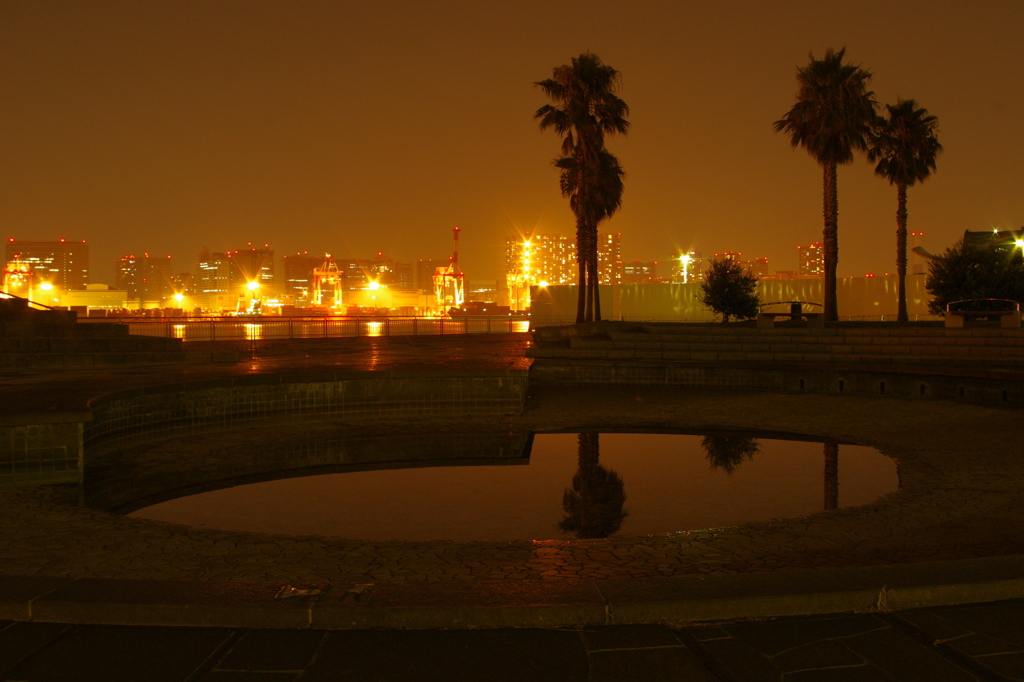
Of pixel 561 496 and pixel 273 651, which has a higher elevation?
pixel 273 651

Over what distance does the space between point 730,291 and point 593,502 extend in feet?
71.3

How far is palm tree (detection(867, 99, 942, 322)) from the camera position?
32.8m

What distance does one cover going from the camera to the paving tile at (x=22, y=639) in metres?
→ 3.60

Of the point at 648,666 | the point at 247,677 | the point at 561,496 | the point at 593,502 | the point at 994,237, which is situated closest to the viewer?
the point at 247,677

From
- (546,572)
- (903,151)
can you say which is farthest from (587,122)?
(546,572)

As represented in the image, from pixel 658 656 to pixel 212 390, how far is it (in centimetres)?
1030

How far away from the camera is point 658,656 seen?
3625 mm

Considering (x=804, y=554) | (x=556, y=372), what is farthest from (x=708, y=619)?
(x=556, y=372)

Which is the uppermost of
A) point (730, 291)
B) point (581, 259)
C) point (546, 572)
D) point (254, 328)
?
point (581, 259)

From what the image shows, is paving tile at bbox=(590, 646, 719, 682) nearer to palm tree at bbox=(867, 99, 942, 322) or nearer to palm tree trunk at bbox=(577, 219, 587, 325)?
palm tree trunk at bbox=(577, 219, 587, 325)

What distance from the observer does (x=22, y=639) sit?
3.82 meters

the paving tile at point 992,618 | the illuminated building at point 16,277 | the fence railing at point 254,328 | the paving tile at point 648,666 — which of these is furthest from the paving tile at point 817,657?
the illuminated building at point 16,277

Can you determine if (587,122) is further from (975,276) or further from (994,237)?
(994,237)

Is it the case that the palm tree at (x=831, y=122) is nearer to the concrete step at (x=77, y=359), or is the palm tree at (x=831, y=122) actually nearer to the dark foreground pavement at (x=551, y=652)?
the concrete step at (x=77, y=359)
